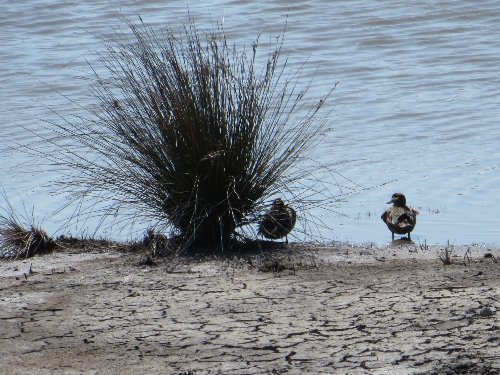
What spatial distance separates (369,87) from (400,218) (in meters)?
5.89

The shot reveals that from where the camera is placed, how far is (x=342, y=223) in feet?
29.4

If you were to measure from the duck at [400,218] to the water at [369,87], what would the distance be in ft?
0.63

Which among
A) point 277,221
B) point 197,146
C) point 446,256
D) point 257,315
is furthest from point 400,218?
point 257,315

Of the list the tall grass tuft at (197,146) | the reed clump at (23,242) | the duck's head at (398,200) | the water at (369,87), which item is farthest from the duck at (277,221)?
the reed clump at (23,242)

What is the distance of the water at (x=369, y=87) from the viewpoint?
9406mm

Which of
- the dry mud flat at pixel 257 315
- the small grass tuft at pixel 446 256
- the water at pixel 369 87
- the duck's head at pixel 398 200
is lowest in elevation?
the dry mud flat at pixel 257 315

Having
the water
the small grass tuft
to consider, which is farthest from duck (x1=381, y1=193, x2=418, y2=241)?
the small grass tuft

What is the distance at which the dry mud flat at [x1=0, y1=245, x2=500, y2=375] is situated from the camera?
527 cm

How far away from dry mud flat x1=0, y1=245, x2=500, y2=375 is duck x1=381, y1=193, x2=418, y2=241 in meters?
0.88

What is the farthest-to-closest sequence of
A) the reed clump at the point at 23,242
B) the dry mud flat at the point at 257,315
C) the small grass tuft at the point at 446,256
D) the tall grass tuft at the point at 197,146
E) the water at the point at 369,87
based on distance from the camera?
the water at the point at 369,87
the reed clump at the point at 23,242
the tall grass tuft at the point at 197,146
the small grass tuft at the point at 446,256
the dry mud flat at the point at 257,315

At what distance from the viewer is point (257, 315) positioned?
5965 millimetres

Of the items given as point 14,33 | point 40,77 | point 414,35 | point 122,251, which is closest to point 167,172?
point 122,251

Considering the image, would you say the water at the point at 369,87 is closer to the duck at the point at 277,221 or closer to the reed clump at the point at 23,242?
the duck at the point at 277,221

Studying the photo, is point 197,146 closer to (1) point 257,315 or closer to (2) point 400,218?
(1) point 257,315
